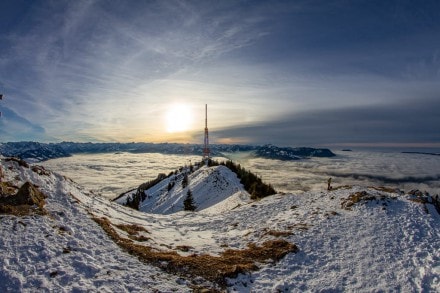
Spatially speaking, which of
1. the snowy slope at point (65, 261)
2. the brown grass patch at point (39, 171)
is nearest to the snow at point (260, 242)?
the snowy slope at point (65, 261)

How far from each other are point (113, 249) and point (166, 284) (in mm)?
4736

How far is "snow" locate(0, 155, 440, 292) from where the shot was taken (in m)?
11.9

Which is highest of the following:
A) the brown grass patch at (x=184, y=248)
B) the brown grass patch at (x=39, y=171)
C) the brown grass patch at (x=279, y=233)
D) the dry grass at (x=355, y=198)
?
the brown grass patch at (x=39, y=171)

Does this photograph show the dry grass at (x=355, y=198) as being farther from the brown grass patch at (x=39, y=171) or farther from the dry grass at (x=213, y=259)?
the brown grass patch at (x=39, y=171)

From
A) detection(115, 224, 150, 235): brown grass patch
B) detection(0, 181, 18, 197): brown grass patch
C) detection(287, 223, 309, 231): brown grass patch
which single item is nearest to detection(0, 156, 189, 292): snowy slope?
detection(115, 224, 150, 235): brown grass patch

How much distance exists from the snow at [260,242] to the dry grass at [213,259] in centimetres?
55

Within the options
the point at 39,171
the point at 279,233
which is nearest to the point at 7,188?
the point at 39,171

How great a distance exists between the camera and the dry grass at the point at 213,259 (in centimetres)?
1356

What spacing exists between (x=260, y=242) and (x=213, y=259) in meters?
4.74

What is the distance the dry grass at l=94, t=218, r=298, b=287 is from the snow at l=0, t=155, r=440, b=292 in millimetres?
553

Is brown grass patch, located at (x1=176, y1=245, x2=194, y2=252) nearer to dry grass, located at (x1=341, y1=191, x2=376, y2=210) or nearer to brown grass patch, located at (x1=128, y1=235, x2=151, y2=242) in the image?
brown grass patch, located at (x1=128, y1=235, x2=151, y2=242)

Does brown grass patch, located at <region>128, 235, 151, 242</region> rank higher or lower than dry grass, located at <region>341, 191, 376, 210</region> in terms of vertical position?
lower

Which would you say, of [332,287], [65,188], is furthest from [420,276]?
[65,188]

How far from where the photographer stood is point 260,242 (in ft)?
62.4
